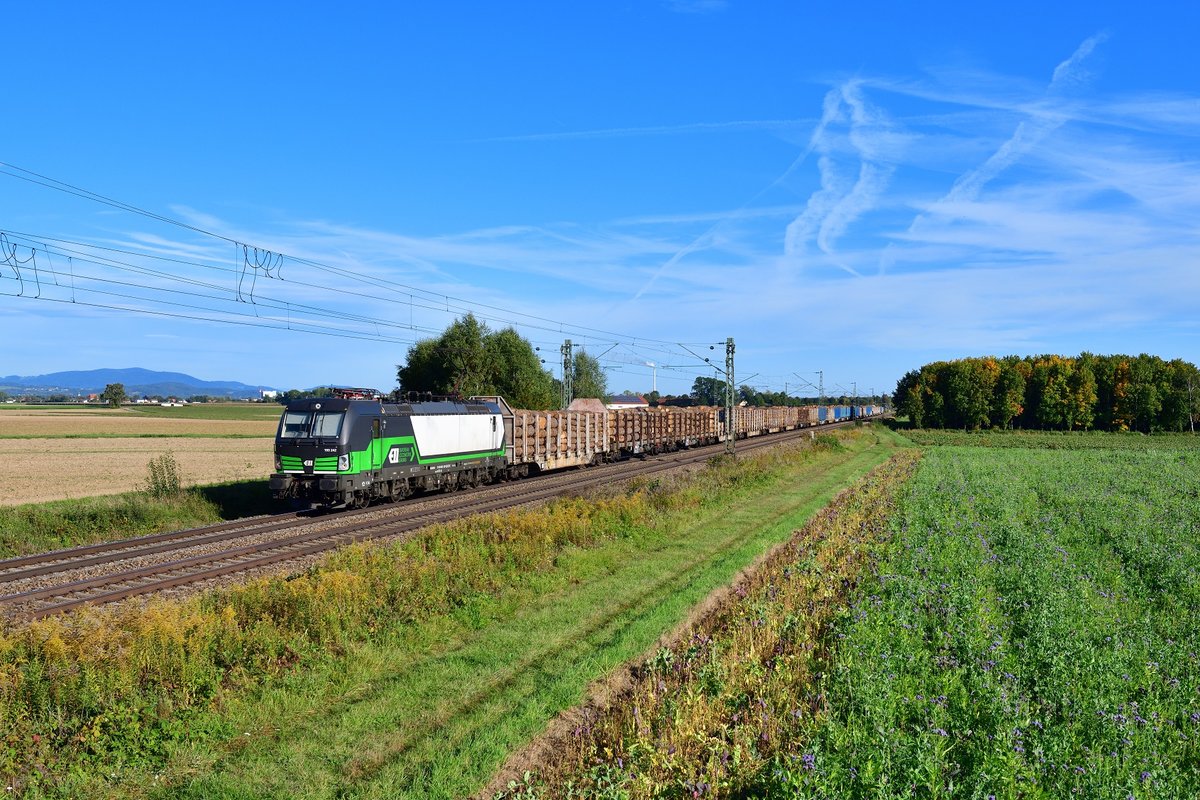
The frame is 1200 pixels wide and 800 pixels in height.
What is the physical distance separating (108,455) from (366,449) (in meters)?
39.4

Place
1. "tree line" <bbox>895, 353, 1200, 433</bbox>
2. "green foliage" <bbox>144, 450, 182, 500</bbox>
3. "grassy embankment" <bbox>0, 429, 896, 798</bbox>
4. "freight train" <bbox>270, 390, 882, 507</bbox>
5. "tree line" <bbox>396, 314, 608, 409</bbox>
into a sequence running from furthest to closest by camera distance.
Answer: "tree line" <bbox>895, 353, 1200, 433</bbox>
"tree line" <bbox>396, 314, 608, 409</bbox>
"green foliage" <bbox>144, 450, 182, 500</bbox>
"freight train" <bbox>270, 390, 882, 507</bbox>
"grassy embankment" <bbox>0, 429, 896, 798</bbox>

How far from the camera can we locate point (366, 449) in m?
24.7

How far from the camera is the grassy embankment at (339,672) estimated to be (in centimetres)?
730

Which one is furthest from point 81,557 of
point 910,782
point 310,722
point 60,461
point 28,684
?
point 60,461

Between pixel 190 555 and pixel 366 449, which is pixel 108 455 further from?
pixel 190 555

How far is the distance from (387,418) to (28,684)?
17797 millimetres

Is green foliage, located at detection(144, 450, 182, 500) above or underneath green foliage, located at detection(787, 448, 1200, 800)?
above

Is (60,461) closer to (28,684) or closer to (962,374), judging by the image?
(28,684)

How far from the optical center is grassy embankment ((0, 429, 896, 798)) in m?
7.30

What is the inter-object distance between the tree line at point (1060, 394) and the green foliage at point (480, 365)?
69.0 m

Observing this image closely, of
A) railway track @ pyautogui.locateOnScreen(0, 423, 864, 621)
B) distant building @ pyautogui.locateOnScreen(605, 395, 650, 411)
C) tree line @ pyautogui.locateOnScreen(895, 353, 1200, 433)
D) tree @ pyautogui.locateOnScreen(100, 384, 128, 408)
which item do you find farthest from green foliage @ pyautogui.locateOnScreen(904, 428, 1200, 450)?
tree @ pyautogui.locateOnScreen(100, 384, 128, 408)

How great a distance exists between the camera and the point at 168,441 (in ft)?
236

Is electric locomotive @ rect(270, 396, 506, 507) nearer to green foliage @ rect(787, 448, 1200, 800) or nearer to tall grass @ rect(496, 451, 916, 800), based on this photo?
tall grass @ rect(496, 451, 916, 800)

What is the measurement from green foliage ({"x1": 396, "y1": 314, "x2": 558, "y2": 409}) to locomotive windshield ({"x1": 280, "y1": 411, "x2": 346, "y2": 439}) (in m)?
41.9
